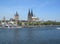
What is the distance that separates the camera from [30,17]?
99.5 metres

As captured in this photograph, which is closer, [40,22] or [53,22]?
[40,22]

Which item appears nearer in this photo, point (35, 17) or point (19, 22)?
point (19, 22)

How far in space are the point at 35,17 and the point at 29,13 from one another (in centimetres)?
1013

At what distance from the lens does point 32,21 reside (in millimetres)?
104312

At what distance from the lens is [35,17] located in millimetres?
106625

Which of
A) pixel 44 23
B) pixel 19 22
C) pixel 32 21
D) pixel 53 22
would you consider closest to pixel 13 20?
pixel 19 22

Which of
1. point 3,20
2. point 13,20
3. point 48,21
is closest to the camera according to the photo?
point 3,20

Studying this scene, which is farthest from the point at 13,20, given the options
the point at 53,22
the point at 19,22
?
the point at 53,22

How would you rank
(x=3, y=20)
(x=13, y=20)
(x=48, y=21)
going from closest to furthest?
(x=3, y=20) < (x=13, y=20) < (x=48, y=21)

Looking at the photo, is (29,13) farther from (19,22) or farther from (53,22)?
(53,22)

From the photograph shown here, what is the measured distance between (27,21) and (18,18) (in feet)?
24.1

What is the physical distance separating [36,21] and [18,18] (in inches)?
529

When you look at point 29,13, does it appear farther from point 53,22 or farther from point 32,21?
point 53,22

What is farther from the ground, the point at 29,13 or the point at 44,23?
the point at 29,13
